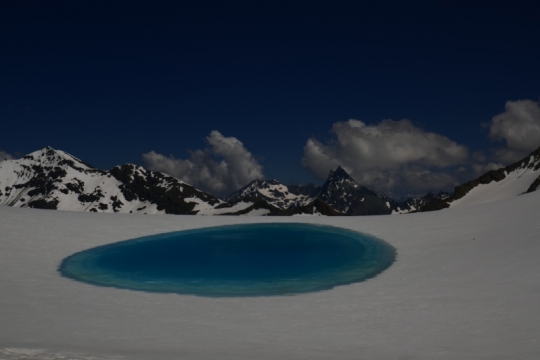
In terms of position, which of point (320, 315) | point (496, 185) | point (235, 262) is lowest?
point (320, 315)

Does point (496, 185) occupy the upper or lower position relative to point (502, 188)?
upper

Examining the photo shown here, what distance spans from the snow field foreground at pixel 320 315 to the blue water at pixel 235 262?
1145mm

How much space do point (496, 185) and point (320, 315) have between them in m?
146

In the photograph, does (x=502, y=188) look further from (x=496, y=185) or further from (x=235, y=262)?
(x=235, y=262)

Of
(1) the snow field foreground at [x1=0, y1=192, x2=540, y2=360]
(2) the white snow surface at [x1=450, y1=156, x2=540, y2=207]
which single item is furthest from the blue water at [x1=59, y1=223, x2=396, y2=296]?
(2) the white snow surface at [x1=450, y1=156, x2=540, y2=207]

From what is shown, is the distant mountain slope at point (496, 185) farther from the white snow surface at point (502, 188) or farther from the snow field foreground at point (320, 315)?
the snow field foreground at point (320, 315)

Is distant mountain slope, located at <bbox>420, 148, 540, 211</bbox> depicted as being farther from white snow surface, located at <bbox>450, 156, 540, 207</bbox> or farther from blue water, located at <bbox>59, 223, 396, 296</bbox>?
blue water, located at <bbox>59, 223, 396, 296</bbox>

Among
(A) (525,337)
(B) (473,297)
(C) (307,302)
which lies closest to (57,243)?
(C) (307,302)

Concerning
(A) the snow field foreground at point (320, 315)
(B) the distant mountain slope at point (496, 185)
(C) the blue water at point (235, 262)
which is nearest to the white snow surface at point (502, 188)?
(B) the distant mountain slope at point (496, 185)

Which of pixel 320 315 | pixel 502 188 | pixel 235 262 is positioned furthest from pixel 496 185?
pixel 320 315

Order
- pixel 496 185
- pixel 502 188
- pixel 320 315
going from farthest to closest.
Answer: pixel 496 185
pixel 502 188
pixel 320 315

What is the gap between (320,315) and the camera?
1280cm

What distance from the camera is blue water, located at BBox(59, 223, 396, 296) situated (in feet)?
57.4

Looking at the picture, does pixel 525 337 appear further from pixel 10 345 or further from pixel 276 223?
pixel 276 223
